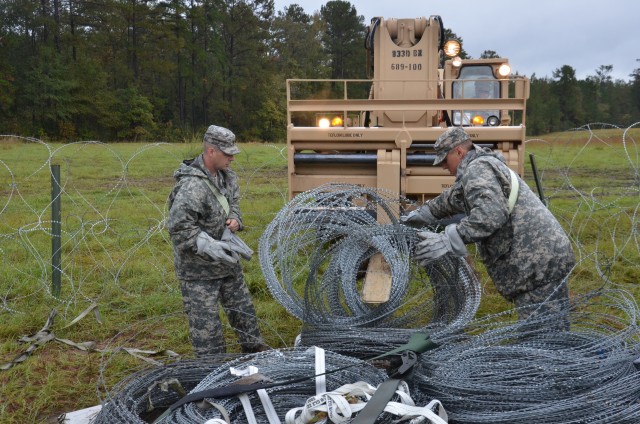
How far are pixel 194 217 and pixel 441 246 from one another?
1.63 meters

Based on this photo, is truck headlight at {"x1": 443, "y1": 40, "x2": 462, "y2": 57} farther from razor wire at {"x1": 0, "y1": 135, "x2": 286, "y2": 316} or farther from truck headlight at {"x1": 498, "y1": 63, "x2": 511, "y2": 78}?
razor wire at {"x1": 0, "y1": 135, "x2": 286, "y2": 316}

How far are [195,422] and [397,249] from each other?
2260 millimetres

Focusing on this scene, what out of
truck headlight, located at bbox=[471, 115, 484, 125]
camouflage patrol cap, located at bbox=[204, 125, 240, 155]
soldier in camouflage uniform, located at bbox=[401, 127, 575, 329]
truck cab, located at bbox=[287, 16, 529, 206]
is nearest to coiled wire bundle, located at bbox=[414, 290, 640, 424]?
soldier in camouflage uniform, located at bbox=[401, 127, 575, 329]

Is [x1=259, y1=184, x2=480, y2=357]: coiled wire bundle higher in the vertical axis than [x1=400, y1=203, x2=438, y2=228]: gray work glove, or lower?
lower

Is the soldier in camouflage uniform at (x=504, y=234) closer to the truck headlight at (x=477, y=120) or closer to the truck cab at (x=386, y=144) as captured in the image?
the truck cab at (x=386, y=144)

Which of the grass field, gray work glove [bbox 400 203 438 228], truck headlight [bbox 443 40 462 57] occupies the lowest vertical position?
the grass field

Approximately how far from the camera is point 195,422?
9.61 feet

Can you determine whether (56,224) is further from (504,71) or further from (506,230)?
(504,71)

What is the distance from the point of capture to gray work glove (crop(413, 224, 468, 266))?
3.98 metres

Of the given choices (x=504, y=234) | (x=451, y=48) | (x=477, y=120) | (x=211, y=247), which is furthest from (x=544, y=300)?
(x=451, y=48)

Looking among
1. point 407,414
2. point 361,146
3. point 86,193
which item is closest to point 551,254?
point 407,414

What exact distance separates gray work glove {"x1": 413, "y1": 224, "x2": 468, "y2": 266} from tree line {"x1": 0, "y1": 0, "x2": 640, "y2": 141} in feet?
117

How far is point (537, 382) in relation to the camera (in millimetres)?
3098

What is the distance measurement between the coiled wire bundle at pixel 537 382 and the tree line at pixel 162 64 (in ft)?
120
